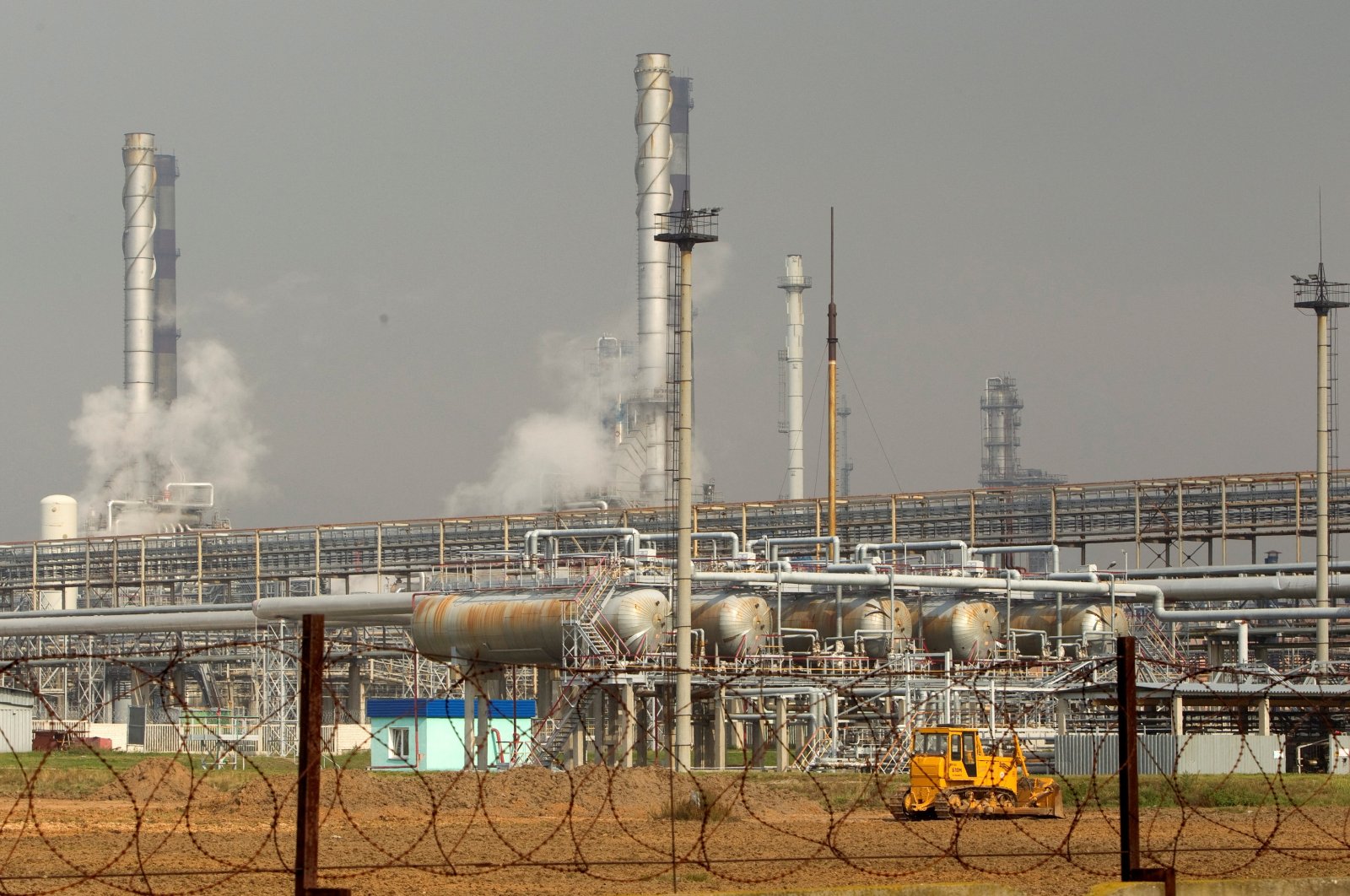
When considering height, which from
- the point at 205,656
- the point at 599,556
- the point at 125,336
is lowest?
the point at 205,656

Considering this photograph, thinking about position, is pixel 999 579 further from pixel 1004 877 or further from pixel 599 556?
pixel 1004 877

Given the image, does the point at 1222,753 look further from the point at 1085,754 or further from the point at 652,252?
the point at 652,252

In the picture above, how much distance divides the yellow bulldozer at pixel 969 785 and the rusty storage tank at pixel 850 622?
16.5 m

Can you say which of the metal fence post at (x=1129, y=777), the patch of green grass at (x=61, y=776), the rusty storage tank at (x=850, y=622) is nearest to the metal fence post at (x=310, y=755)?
the metal fence post at (x=1129, y=777)

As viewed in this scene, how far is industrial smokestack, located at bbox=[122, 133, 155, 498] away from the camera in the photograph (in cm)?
8331

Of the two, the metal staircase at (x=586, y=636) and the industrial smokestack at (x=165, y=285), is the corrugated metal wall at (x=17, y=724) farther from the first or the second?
the industrial smokestack at (x=165, y=285)

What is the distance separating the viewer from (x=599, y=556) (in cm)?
3838

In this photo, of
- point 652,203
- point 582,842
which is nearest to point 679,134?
point 652,203

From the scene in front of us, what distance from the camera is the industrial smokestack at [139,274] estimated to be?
273 ft

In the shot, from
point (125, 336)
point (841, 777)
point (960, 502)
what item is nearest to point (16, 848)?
point (841, 777)

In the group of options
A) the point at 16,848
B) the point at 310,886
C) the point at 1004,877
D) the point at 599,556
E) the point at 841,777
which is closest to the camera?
the point at 310,886

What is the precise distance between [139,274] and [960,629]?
54821mm

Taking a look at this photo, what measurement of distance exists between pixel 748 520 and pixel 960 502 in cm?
797

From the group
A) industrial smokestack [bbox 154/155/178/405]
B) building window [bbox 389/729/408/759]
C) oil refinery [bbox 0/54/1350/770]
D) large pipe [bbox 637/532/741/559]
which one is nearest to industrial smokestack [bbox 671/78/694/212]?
oil refinery [bbox 0/54/1350/770]
